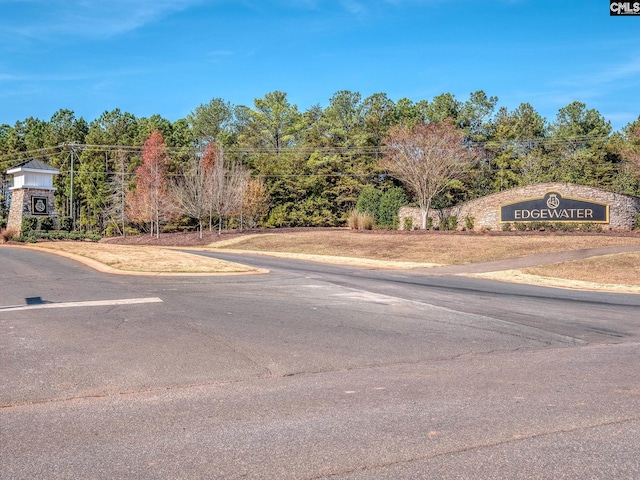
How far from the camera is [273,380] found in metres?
5.63

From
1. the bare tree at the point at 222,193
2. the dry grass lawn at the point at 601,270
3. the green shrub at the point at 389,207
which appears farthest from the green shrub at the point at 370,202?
the dry grass lawn at the point at 601,270

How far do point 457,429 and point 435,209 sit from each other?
36.1 metres

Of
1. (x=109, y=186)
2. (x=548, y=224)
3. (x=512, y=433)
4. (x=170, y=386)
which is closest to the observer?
(x=512, y=433)

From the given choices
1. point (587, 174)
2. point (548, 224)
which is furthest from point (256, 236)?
point (587, 174)

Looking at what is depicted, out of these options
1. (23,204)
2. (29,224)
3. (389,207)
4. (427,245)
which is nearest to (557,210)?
(427,245)

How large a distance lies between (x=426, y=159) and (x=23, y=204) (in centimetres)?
2822

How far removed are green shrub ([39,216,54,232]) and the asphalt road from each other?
29.9 m

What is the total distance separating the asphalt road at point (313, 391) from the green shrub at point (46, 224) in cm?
2990

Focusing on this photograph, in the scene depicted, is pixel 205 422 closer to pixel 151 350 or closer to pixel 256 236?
pixel 151 350

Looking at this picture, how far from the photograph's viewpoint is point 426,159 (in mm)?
38281

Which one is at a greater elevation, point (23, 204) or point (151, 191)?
point (151, 191)

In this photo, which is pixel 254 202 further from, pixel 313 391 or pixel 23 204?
pixel 313 391

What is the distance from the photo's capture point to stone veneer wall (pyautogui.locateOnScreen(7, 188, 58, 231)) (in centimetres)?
3788

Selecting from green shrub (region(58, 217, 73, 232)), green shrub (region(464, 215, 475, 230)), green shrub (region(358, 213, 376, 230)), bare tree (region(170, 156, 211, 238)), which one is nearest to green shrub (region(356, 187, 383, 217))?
green shrub (region(358, 213, 376, 230))
